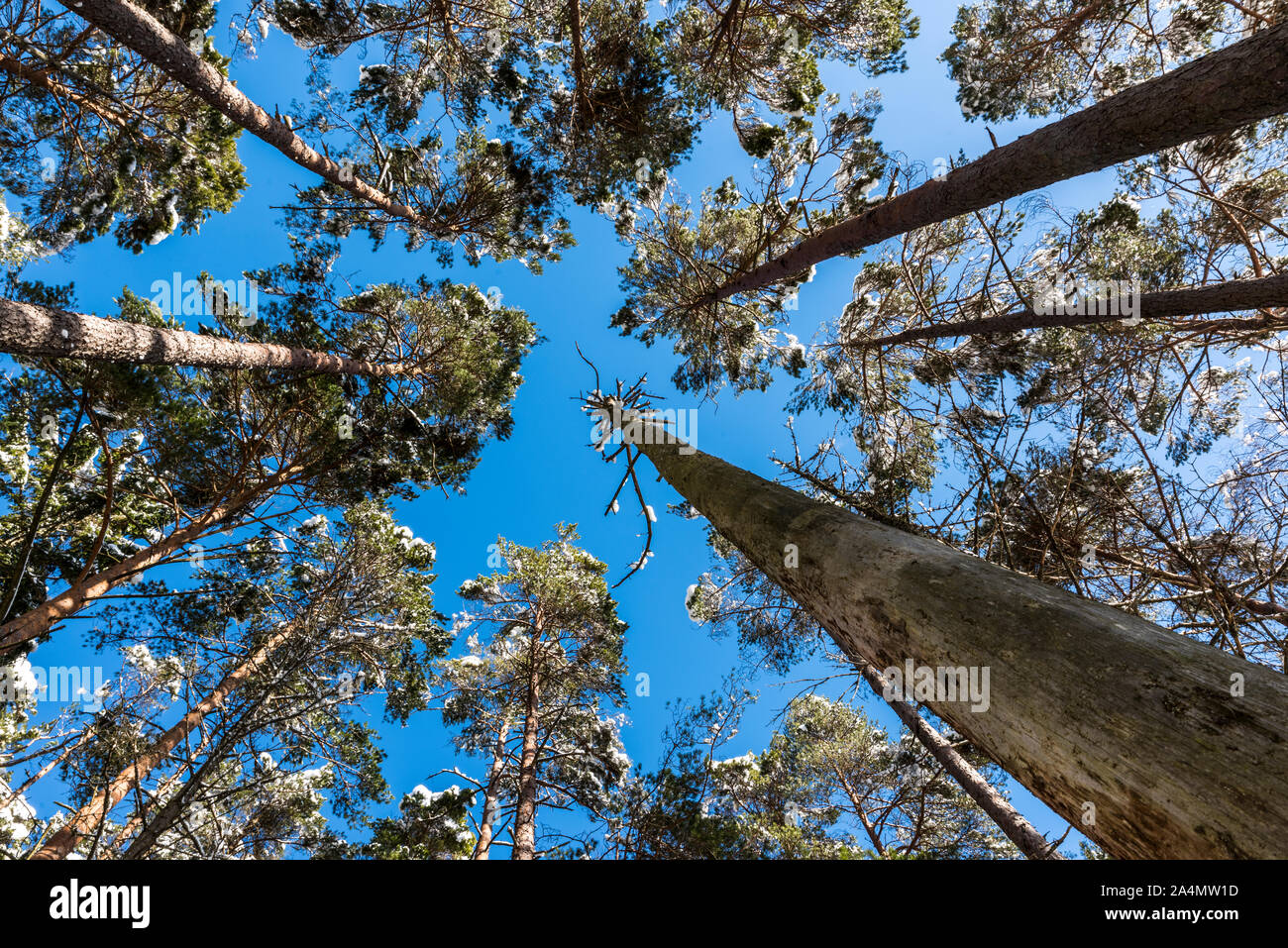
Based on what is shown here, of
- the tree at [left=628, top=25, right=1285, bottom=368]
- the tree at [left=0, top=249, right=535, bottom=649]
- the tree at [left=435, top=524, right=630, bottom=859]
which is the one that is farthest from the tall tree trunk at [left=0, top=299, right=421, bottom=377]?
the tree at [left=628, top=25, right=1285, bottom=368]

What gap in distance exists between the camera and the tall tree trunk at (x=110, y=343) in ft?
11.7

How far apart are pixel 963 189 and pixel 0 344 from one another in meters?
7.20

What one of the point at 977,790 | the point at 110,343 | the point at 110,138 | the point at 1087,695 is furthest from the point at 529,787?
the point at 110,138

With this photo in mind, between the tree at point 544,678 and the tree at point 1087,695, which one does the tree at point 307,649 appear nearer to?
the tree at point 544,678

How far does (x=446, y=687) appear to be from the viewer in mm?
10234

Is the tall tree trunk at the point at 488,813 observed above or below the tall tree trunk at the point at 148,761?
below

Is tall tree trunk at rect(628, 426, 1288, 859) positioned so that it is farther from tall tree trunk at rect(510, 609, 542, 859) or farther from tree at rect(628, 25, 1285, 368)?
tall tree trunk at rect(510, 609, 542, 859)

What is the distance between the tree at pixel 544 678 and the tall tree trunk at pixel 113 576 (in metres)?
4.51

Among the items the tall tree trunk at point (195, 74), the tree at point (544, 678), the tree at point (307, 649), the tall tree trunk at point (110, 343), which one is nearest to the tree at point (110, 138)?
the tall tree trunk at point (195, 74)

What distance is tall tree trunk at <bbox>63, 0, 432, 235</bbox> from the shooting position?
13.5 ft

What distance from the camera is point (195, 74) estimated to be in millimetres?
4668

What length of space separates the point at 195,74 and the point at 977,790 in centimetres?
1154
